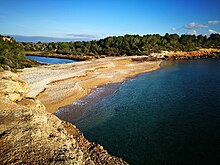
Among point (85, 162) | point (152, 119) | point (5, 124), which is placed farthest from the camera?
point (152, 119)

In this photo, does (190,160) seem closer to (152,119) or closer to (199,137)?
(199,137)

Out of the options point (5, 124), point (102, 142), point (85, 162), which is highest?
point (5, 124)

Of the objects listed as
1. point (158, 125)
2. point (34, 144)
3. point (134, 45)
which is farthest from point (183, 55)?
point (34, 144)

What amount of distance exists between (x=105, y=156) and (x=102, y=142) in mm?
4138

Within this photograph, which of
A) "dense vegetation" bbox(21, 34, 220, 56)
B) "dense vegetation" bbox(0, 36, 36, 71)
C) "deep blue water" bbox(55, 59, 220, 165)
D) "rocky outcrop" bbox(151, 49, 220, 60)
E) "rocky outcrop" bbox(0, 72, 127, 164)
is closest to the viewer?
"rocky outcrop" bbox(0, 72, 127, 164)

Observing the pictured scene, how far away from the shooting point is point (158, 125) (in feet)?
69.8

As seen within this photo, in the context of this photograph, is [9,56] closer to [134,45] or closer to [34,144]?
[34,144]

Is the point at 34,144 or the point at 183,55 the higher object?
the point at 183,55

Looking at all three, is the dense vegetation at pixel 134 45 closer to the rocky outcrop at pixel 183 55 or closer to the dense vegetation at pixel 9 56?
the rocky outcrop at pixel 183 55

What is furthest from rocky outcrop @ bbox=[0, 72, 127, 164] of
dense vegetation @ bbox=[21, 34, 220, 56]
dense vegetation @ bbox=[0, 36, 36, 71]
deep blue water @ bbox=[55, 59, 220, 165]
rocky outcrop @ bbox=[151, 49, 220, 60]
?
dense vegetation @ bbox=[21, 34, 220, 56]

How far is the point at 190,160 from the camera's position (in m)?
15.2

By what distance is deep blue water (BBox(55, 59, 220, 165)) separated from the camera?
629 inches

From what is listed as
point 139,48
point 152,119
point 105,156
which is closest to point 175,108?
point 152,119

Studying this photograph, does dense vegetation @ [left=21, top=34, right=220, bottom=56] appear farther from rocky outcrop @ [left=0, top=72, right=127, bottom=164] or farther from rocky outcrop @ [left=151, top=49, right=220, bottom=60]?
rocky outcrop @ [left=0, top=72, right=127, bottom=164]
